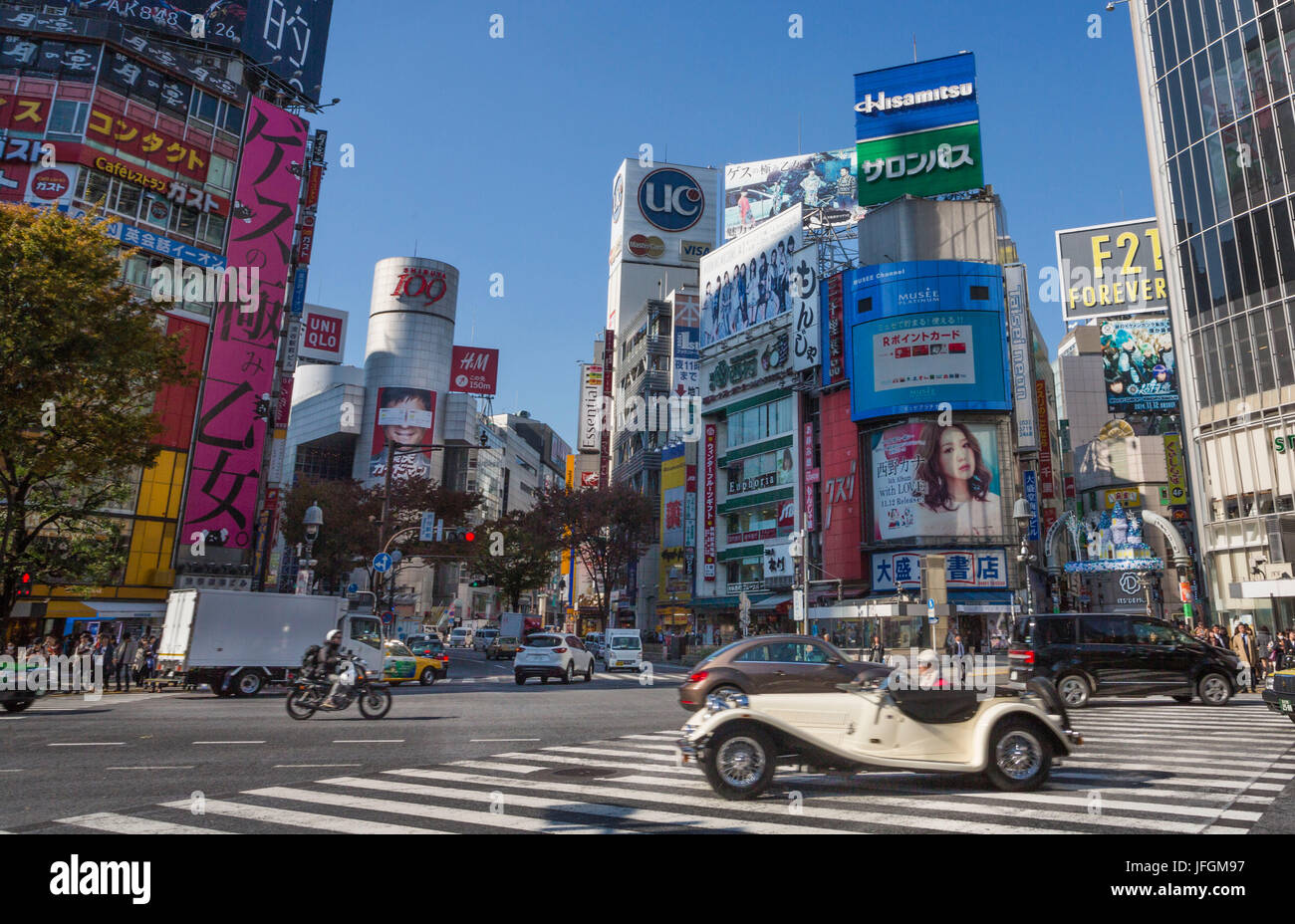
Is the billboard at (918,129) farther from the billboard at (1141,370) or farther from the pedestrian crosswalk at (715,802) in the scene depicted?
the pedestrian crosswalk at (715,802)

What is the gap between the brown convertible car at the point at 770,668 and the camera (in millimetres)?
14422

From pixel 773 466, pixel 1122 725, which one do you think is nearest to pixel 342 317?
pixel 773 466

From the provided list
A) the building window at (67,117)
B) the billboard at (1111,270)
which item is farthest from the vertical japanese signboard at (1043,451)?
the building window at (67,117)

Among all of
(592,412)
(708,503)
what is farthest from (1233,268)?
(592,412)

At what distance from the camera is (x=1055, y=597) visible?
77.1 meters

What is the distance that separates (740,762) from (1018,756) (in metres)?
2.79

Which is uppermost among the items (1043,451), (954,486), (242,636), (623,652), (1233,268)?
(1233,268)

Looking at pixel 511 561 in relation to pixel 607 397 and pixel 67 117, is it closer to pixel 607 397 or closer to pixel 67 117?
pixel 607 397

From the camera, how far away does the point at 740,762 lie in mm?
8094

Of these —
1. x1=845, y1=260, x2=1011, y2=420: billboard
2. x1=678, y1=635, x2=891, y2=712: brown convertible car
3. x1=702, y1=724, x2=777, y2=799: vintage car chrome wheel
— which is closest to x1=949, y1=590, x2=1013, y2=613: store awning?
x1=845, y1=260, x2=1011, y2=420: billboard

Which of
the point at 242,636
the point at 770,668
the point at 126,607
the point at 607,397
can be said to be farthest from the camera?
the point at 607,397

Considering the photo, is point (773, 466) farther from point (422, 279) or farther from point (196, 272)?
point (422, 279)

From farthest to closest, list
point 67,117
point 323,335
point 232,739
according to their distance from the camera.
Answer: point 323,335
point 67,117
point 232,739
